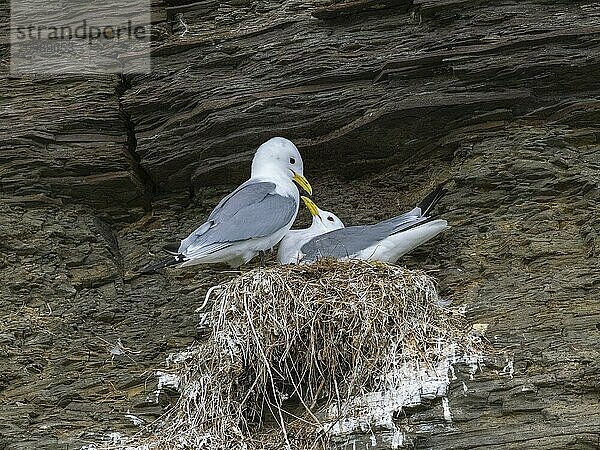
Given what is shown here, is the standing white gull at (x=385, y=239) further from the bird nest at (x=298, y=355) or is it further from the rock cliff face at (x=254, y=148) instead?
the bird nest at (x=298, y=355)

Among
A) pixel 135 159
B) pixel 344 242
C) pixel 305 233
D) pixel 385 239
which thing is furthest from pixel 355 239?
pixel 135 159

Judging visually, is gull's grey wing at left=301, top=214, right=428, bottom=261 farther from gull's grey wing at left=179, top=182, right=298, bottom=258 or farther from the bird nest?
the bird nest

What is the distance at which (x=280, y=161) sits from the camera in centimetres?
789

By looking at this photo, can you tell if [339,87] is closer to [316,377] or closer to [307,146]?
[307,146]

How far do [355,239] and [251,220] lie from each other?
701 mm

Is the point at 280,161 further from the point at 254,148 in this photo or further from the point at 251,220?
the point at 251,220

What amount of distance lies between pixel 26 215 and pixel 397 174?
2.79 meters

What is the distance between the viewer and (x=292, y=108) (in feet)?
27.0

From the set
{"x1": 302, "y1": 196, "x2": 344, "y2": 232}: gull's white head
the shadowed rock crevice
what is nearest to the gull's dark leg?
{"x1": 302, "y1": 196, "x2": 344, "y2": 232}: gull's white head

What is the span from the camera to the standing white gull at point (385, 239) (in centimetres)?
727

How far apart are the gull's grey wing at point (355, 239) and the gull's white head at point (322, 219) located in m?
0.39

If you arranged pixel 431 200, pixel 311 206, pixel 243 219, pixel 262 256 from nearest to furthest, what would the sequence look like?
1. pixel 243 219
2. pixel 431 200
3. pixel 262 256
4. pixel 311 206

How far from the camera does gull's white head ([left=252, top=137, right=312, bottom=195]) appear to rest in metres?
7.86

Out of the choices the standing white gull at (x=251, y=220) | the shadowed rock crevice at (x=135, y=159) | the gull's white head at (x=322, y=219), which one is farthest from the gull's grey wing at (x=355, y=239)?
the shadowed rock crevice at (x=135, y=159)
